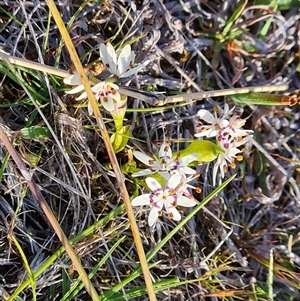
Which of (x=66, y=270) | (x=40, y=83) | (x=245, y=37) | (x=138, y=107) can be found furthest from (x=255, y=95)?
(x=66, y=270)

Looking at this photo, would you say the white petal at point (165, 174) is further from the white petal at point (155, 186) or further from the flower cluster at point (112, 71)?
the flower cluster at point (112, 71)

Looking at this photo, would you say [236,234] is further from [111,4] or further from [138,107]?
[111,4]

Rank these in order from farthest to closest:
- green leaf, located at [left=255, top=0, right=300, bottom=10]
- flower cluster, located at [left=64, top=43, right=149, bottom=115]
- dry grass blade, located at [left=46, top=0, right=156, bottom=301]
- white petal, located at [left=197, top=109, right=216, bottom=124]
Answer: green leaf, located at [left=255, top=0, right=300, bottom=10] → white petal, located at [left=197, top=109, right=216, bottom=124] → flower cluster, located at [left=64, top=43, right=149, bottom=115] → dry grass blade, located at [left=46, top=0, right=156, bottom=301]

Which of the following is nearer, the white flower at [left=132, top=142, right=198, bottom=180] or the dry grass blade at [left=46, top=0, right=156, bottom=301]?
the dry grass blade at [left=46, top=0, right=156, bottom=301]

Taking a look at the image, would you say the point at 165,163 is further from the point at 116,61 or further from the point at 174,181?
the point at 116,61

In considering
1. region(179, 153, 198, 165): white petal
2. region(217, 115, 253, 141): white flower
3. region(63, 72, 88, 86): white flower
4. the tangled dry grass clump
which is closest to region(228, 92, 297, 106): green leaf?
the tangled dry grass clump

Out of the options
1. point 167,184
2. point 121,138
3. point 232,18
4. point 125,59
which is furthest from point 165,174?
point 232,18

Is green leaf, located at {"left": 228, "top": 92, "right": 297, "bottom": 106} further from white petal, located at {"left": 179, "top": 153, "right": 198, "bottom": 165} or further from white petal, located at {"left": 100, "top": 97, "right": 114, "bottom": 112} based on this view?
white petal, located at {"left": 100, "top": 97, "right": 114, "bottom": 112}
